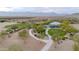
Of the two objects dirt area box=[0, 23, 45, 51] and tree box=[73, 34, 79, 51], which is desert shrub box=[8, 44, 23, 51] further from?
tree box=[73, 34, 79, 51]

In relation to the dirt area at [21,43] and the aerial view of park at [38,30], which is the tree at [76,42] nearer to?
the aerial view of park at [38,30]

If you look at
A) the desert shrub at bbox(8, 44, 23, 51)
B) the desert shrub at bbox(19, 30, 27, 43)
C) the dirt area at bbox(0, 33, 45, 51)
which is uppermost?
the desert shrub at bbox(19, 30, 27, 43)

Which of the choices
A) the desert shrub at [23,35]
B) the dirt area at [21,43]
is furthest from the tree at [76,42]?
the desert shrub at [23,35]

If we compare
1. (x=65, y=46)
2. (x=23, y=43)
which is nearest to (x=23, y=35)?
(x=23, y=43)

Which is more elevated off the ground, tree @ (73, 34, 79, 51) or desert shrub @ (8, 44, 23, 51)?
tree @ (73, 34, 79, 51)

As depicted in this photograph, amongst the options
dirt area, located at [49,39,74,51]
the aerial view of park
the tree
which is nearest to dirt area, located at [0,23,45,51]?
the aerial view of park

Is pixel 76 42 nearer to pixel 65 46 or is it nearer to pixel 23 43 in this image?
pixel 65 46
